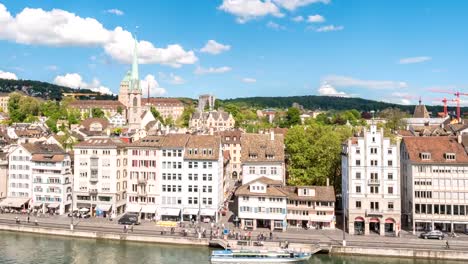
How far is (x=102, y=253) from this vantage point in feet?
213

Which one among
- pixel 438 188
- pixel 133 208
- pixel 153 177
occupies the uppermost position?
pixel 153 177

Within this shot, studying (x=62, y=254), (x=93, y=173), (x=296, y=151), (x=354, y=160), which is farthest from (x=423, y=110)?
(x=62, y=254)

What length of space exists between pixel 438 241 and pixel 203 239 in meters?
33.5

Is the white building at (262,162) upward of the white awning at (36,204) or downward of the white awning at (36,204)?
upward

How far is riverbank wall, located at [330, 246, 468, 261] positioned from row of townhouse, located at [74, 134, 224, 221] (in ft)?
78.4

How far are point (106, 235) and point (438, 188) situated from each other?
168ft

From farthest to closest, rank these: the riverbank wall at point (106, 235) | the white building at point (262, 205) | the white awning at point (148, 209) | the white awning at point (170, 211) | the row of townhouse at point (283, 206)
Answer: the white awning at point (148, 209)
the white awning at point (170, 211)
the row of townhouse at point (283, 206)
the white building at point (262, 205)
the riverbank wall at point (106, 235)

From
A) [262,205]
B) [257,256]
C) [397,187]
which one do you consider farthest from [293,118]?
[257,256]

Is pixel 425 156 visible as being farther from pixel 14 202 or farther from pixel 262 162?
pixel 14 202

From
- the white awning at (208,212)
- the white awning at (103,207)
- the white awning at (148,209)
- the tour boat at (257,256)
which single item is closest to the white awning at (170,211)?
the white awning at (148,209)

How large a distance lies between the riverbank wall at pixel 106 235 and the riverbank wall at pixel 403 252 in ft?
64.8

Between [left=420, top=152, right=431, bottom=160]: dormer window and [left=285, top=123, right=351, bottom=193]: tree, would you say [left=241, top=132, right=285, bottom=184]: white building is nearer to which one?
[left=285, top=123, right=351, bottom=193]: tree

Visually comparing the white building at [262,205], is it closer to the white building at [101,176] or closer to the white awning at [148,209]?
the white awning at [148,209]

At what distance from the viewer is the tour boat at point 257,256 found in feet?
198
